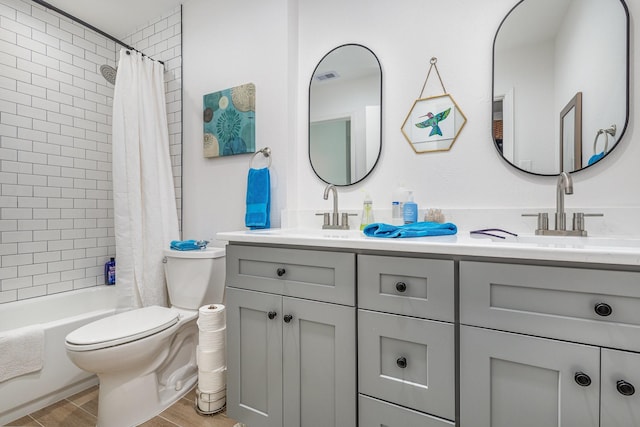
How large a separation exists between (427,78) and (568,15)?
579mm

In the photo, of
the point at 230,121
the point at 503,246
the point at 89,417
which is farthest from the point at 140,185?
the point at 503,246

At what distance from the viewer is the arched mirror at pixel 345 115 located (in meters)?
1.68

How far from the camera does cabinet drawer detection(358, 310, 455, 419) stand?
0.95 m

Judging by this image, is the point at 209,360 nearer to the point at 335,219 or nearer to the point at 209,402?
the point at 209,402

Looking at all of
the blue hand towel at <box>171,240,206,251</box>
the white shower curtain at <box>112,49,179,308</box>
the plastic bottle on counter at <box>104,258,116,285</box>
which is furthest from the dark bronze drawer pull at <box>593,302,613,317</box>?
the plastic bottle on counter at <box>104,258,116,285</box>

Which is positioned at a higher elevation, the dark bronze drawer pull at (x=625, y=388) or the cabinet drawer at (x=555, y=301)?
the cabinet drawer at (x=555, y=301)

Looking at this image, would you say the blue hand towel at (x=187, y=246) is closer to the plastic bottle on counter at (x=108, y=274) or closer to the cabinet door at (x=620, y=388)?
the plastic bottle on counter at (x=108, y=274)

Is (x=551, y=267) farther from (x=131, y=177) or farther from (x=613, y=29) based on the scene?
(x=131, y=177)

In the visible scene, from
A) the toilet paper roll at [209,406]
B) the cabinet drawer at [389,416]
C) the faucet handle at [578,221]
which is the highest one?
the faucet handle at [578,221]

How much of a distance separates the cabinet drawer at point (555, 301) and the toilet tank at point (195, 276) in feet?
4.50

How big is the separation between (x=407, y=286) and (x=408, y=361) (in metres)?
0.24

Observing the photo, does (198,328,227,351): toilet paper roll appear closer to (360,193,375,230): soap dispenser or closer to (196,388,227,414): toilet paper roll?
(196,388,227,414): toilet paper roll

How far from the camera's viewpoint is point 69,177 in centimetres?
225

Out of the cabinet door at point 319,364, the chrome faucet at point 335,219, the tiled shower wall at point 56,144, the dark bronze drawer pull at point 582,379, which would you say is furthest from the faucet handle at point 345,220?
the tiled shower wall at point 56,144
